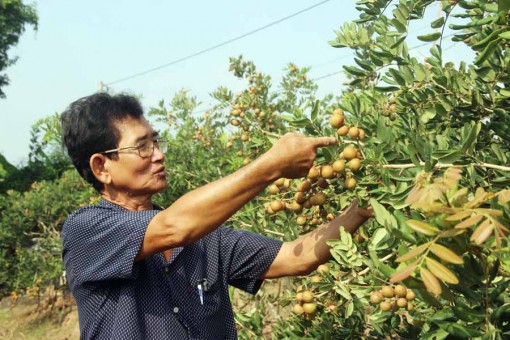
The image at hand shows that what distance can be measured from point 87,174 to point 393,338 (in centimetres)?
132

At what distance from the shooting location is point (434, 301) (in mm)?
1233

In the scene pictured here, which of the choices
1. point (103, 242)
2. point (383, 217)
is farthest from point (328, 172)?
point (103, 242)

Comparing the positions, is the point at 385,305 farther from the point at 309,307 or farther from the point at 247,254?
the point at 247,254

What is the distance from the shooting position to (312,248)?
2377mm

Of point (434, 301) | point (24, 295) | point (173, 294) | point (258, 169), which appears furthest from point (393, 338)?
point (24, 295)

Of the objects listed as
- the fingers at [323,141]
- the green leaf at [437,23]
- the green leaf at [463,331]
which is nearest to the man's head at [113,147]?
the fingers at [323,141]

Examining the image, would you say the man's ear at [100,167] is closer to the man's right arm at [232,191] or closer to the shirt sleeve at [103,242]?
the shirt sleeve at [103,242]

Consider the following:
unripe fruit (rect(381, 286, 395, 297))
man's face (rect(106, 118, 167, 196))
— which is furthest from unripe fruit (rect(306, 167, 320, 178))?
man's face (rect(106, 118, 167, 196))

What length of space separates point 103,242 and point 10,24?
939 inches

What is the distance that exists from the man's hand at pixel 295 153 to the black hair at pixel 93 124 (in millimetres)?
805

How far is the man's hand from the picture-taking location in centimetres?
172

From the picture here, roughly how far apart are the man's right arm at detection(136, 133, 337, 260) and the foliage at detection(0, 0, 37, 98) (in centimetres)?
2336

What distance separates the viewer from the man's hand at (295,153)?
172 cm

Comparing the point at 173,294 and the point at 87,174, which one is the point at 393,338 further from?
the point at 87,174
